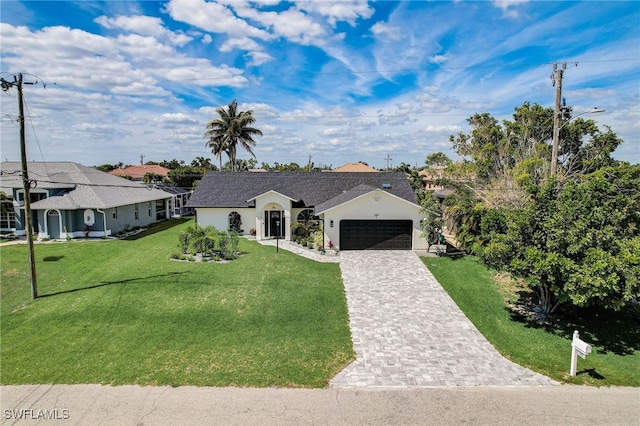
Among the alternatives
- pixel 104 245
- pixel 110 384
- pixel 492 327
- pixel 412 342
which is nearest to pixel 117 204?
pixel 104 245

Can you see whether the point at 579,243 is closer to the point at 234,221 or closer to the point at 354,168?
the point at 234,221

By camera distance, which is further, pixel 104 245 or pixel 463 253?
pixel 104 245

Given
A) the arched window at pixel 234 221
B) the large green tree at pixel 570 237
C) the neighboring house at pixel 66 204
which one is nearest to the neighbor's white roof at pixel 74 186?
the neighboring house at pixel 66 204

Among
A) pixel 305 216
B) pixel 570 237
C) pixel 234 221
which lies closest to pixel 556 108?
pixel 570 237

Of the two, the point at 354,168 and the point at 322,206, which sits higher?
the point at 354,168

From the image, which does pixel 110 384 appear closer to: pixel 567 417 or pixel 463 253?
pixel 567 417

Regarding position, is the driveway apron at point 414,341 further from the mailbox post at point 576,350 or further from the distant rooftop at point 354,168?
the distant rooftop at point 354,168
